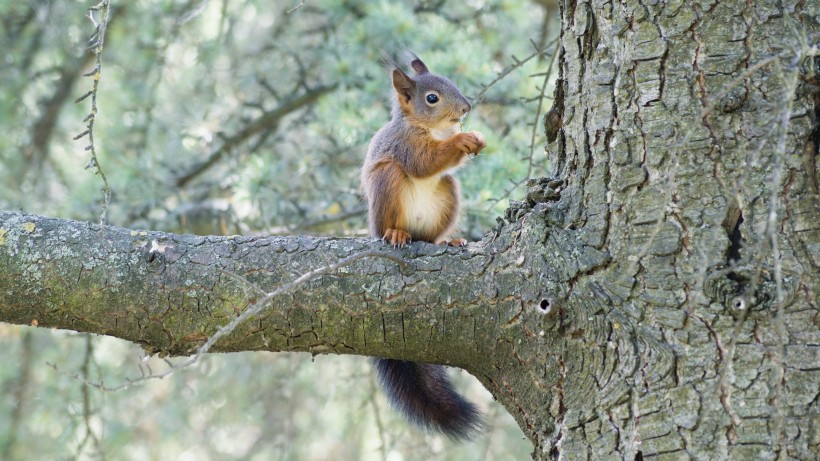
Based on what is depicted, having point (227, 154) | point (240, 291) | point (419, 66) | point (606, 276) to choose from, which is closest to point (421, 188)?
point (419, 66)

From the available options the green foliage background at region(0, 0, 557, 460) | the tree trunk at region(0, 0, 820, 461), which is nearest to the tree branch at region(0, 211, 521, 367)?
the tree trunk at region(0, 0, 820, 461)

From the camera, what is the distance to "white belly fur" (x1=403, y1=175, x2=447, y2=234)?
2527 millimetres

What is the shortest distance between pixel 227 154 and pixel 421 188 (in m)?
1.74

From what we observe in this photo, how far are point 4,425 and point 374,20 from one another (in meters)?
2.64

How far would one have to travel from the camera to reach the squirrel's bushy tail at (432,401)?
2119 millimetres

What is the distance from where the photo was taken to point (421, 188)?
8.50ft

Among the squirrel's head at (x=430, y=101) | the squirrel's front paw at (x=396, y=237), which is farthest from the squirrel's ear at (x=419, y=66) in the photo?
the squirrel's front paw at (x=396, y=237)

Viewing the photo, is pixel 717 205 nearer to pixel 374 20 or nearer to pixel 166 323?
pixel 166 323

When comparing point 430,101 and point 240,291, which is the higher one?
point 430,101

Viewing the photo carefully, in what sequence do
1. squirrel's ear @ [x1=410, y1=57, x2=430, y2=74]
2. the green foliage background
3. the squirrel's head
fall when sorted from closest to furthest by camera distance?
the squirrel's head
squirrel's ear @ [x1=410, y1=57, x2=430, y2=74]
the green foliage background

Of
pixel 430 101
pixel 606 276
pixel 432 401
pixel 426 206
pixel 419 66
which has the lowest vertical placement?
pixel 432 401

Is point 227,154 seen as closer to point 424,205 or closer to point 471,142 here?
point 424,205

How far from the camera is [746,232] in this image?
5.19 ft

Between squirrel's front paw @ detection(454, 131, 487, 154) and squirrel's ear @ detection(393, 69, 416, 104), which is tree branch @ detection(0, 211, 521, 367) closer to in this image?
squirrel's front paw @ detection(454, 131, 487, 154)
